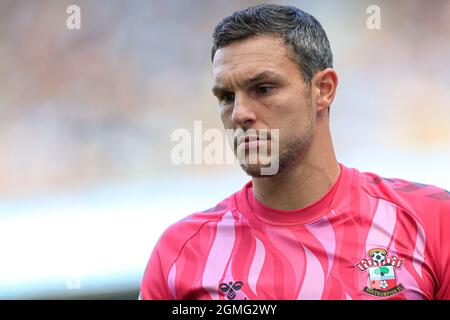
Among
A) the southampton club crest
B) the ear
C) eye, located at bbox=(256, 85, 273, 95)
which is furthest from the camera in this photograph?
the ear

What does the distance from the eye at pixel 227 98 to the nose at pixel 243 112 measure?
0.05 metres

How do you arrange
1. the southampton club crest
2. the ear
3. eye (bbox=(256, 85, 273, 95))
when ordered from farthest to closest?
the ear → eye (bbox=(256, 85, 273, 95)) → the southampton club crest

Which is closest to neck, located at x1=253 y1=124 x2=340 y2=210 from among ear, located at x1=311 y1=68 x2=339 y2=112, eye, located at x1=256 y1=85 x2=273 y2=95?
ear, located at x1=311 y1=68 x2=339 y2=112

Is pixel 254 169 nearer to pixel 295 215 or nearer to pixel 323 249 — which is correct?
pixel 295 215

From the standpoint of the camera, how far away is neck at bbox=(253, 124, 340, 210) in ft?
5.92

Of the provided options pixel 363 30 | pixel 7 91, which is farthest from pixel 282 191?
pixel 7 91

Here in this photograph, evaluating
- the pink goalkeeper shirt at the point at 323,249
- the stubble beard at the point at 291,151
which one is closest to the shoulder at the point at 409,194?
the pink goalkeeper shirt at the point at 323,249

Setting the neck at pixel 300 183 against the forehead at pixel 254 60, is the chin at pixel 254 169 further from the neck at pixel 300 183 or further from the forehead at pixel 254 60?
the forehead at pixel 254 60

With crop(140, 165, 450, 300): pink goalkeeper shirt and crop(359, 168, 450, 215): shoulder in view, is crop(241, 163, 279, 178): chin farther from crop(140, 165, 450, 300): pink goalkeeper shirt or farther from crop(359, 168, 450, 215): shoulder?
crop(359, 168, 450, 215): shoulder

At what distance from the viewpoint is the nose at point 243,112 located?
1.70 m

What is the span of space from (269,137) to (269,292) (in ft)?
1.55

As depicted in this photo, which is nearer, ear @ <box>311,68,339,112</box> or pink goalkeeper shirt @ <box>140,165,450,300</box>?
pink goalkeeper shirt @ <box>140,165,450,300</box>

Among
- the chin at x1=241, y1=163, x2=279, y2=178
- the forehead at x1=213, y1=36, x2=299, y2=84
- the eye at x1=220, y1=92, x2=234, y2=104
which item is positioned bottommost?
the chin at x1=241, y1=163, x2=279, y2=178
